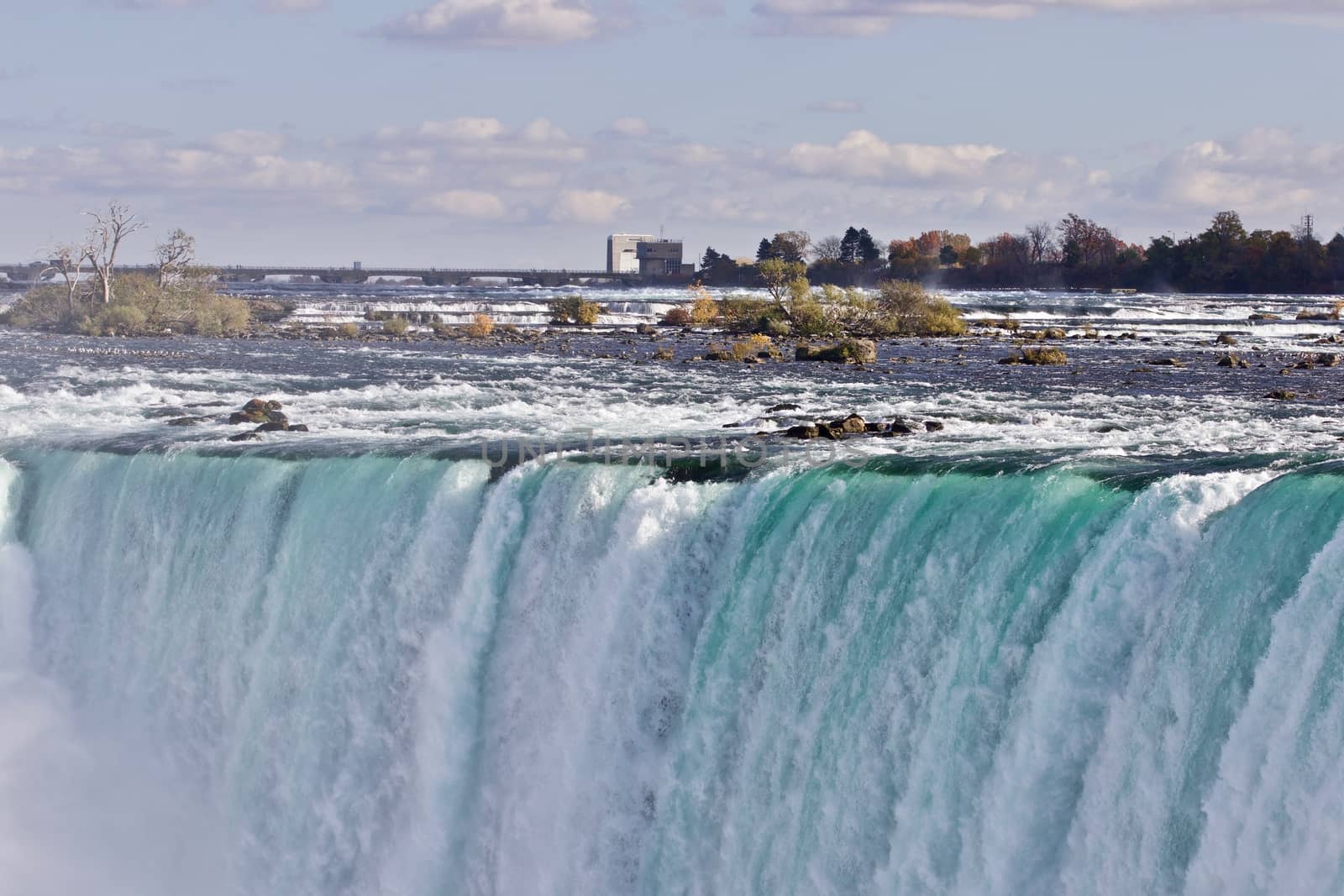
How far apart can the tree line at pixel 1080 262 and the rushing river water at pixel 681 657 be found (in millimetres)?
64480

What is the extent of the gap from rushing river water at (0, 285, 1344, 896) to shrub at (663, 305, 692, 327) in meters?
40.5

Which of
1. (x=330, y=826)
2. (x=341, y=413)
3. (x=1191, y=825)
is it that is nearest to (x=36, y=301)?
(x=341, y=413)

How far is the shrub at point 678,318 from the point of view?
6831 cm

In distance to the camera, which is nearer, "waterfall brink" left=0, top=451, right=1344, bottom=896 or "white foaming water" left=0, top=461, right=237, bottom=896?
"waterfall brink" left=0, top=451, right=1344, bottom=896

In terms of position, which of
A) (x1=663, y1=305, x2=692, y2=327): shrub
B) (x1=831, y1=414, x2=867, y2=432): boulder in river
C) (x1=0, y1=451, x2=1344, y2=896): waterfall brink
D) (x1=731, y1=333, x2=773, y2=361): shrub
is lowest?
(x1=0, y1=451, x2=1344, y2=896): waterfall brink

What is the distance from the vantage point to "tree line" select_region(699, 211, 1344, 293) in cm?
11288

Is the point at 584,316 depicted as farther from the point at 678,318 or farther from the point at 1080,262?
the point at 1080,262

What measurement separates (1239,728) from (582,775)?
7.41m

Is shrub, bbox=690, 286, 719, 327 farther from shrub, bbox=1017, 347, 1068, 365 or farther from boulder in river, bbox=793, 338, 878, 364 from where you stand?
shrub, bbox=1017, 347, 1068, 365

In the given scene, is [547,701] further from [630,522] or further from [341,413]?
[341,413]

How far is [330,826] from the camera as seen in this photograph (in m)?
17.8

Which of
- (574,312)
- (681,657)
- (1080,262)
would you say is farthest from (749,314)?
(1080,262)

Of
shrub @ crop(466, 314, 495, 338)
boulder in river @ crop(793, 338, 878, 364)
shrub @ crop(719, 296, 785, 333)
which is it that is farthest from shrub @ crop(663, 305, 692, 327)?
boulder in river @ crop(793, 338, 878, 364)

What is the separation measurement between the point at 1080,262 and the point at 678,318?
7776cm
